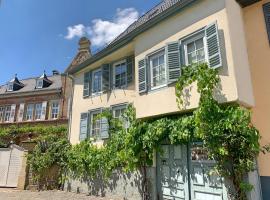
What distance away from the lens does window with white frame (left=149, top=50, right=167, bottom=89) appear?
1001cm

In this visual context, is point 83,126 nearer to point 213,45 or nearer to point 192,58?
point 192,58

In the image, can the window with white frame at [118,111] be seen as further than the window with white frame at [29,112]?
No

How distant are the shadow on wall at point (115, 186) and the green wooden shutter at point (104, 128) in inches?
82.3

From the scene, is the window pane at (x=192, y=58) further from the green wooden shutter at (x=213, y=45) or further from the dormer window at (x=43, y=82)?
the dormer window at (x=43, y=82)

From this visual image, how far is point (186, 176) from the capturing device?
8.98 m

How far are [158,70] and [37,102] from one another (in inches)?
896

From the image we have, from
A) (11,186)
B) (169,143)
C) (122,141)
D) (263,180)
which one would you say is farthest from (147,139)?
(11,186)

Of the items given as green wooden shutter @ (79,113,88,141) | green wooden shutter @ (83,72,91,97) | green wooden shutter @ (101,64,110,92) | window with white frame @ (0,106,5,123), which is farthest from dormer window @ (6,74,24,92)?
green wooden shutter @ (101,64,110,92)

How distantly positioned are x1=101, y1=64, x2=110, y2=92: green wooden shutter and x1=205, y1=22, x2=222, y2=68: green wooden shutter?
730cm

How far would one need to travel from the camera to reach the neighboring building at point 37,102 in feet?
92.4

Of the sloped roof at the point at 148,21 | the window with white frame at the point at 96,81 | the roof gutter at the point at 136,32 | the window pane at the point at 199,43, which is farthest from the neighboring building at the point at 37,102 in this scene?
the window pane at the point at 199,43

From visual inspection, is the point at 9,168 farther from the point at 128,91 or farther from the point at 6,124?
→ the point at 6,124

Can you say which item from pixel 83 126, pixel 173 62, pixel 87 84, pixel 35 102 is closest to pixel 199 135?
pixel 173 62

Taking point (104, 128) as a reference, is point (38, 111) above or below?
above
